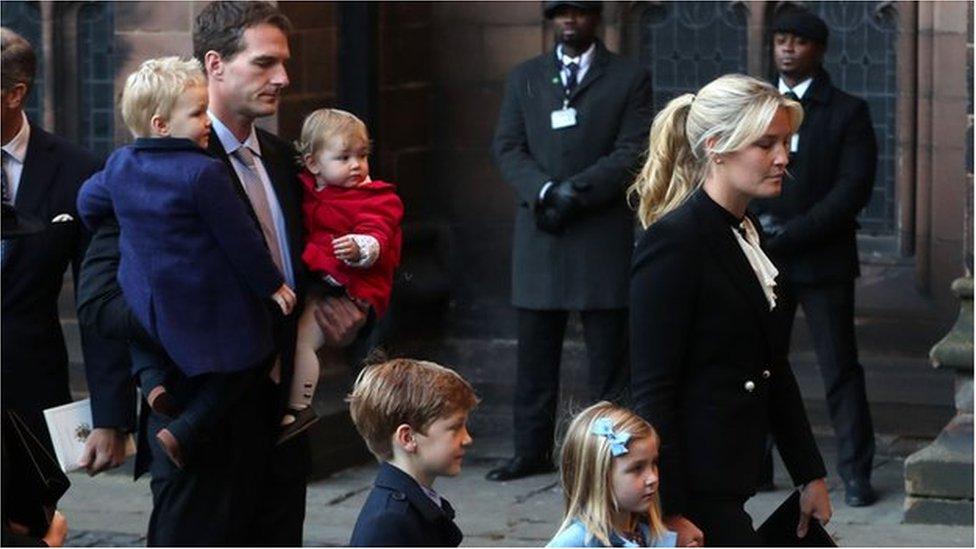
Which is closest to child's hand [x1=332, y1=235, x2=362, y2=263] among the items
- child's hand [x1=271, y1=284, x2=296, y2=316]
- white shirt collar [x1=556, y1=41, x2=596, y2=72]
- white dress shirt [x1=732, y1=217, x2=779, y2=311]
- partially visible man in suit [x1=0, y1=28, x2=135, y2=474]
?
child's hand [x1=271, y1=284, x2=296, y2=316]

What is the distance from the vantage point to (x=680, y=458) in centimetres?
583

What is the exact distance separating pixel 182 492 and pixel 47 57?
5.82 meters

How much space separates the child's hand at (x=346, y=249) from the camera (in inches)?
252

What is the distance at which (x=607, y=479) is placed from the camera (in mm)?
5539

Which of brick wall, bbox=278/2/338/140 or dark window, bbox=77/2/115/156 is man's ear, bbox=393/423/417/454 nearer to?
brick wall, bbox=278/2/338/140

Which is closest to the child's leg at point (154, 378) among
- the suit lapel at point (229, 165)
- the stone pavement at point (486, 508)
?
the suit lapel at point (229, 165)

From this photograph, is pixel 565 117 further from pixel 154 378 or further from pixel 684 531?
pixel 684 531

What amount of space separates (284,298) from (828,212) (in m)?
3.97

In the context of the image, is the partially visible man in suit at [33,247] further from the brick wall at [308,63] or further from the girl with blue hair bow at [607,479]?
the brick wall at [308,63]

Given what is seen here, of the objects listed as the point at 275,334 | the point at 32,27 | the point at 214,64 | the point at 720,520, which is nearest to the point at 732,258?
the point at 720,520

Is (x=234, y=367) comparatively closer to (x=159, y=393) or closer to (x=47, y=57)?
(x=159, y=393)

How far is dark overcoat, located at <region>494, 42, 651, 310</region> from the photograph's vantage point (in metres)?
10.2

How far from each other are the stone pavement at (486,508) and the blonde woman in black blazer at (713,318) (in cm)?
316

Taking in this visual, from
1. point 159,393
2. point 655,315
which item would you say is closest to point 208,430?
point 159,393
